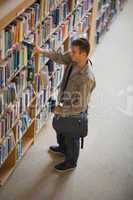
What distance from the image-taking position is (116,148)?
4.30 meters

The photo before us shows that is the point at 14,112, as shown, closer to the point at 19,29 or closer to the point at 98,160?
the point at 19,29

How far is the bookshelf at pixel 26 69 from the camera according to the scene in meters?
3.29

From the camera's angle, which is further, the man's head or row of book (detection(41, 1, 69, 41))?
row of book (detection(41, 1, 69, 41))

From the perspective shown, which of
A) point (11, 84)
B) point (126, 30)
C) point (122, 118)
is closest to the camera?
point (11, 84)

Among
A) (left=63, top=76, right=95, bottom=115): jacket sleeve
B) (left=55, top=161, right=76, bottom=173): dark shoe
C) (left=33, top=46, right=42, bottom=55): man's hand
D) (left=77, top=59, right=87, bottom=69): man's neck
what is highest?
(left=33, top=46, right=42, bottom=55): man's hand

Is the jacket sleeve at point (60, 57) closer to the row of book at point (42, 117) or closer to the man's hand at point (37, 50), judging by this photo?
the man's hand at point (37, 50)

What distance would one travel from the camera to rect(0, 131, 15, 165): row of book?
361cm

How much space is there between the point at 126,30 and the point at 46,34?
298 centimetres

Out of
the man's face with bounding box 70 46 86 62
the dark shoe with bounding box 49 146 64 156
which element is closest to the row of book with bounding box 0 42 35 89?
the man's face with bounding box 70 46 86 62

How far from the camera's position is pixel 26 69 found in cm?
372

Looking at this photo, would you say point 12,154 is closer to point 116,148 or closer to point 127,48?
point 116,148

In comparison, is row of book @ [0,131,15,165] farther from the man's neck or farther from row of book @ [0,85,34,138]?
the man's neck

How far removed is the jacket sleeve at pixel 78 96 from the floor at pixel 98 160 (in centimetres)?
65

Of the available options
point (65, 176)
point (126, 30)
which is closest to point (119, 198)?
point (65, 176)
